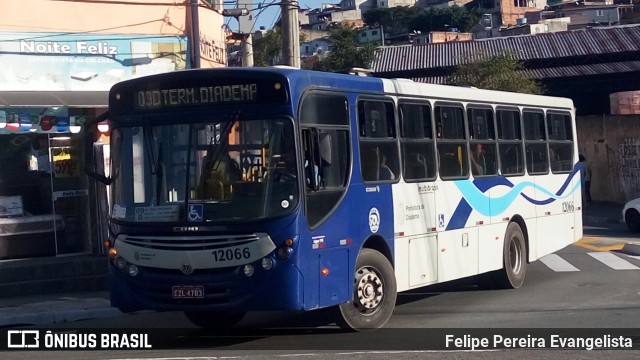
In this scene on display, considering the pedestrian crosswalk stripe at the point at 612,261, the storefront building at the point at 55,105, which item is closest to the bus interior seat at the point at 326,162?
the storefront building at the point at 55,105

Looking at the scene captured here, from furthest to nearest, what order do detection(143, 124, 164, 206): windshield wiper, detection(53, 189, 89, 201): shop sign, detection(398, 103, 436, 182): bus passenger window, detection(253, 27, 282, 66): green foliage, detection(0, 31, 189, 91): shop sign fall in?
detection(253, 27, 282, 66): green foliage, detection(0, 31, 189, 91): shop sign, detection(53, 189, 89, 201): shop sign, detection(398, 103, 436, 182): bus passenger window, detection(143, 124, 164, 206): windshield wiper

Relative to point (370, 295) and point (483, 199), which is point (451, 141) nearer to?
point (483, 199)

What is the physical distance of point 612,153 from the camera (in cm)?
3397

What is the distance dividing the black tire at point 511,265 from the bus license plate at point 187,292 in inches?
241

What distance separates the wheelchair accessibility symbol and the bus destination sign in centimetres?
115

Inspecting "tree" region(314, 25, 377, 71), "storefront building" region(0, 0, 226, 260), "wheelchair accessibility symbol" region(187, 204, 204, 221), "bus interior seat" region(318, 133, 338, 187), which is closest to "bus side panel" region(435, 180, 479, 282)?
"bus interior seat" region(318, 133, 338, 187)

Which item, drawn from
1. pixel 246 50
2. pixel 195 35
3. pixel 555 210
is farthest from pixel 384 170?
pixel 246 50

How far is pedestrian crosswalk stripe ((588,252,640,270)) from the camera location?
17.8 m

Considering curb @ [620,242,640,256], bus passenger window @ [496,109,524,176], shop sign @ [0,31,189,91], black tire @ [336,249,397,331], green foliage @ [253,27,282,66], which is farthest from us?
green foliage @ [253,27,282,66]

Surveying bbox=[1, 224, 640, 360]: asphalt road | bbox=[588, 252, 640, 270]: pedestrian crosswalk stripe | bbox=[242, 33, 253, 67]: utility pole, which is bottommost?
bbox=[588, 252, 640, 270]: pedestrian crosswalk stripe

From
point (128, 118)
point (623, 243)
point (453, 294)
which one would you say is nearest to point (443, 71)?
point (623, 243)

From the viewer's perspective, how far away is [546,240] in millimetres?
16688

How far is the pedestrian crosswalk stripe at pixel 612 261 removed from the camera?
701 inches

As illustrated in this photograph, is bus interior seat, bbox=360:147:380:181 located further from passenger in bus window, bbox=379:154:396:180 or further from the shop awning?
the shop awning
